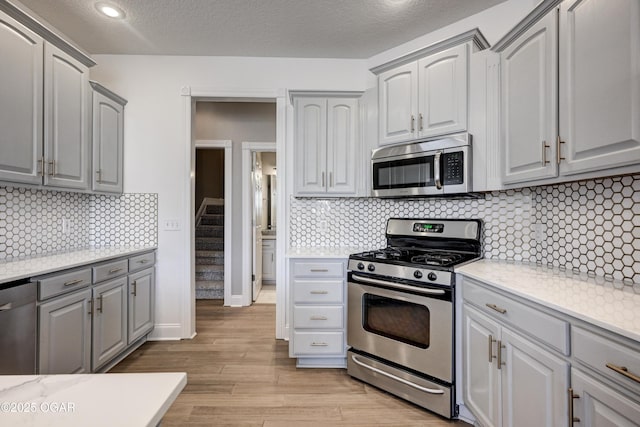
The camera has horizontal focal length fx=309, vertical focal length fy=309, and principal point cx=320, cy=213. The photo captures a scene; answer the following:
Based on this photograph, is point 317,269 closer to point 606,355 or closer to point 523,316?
point 523,316

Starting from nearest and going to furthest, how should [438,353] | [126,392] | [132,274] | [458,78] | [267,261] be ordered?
[126,392], [438,353], [458,78], [132,274], [267,261]

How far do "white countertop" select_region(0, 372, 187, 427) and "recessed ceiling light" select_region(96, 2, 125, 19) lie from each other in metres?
2.64

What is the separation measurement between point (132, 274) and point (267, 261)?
280cm

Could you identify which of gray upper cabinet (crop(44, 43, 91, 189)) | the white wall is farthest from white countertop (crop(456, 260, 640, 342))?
gray upper cabinet (crop(44, 43, 91, 189))

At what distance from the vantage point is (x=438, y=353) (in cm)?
189

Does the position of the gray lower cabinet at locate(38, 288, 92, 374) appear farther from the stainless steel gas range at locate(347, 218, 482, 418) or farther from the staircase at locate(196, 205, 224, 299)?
the staircase at locate(196, 205, 224, 299)

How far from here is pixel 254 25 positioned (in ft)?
8.17

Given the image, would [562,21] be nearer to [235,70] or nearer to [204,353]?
[235,70]

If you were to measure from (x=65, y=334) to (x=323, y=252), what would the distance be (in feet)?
5.90

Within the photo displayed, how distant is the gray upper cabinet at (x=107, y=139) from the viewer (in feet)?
8.29

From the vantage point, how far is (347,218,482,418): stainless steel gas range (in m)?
1.88

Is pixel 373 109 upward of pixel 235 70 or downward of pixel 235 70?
downward

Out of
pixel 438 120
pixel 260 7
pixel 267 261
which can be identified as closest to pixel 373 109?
pixel 438 120

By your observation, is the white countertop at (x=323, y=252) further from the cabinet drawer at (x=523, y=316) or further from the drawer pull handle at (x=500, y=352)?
the drawer pull handle at (x=500, y=352)
